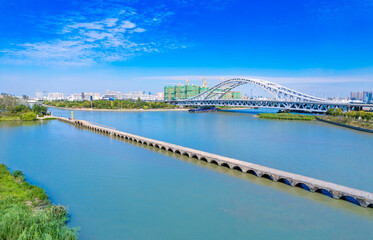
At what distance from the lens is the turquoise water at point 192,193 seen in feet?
22.4

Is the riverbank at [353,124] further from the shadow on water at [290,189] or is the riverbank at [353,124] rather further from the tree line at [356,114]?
the shadow on water at [290,189]

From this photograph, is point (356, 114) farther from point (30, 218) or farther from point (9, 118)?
point (9, 118)

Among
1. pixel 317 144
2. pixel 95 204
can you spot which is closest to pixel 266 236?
pixel 95 204

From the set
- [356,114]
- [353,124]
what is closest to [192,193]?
[353,124]

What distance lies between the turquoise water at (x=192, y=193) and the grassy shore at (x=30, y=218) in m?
0.73

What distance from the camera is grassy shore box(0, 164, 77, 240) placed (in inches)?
201

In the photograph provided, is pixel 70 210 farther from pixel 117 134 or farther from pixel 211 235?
pixel 117 134

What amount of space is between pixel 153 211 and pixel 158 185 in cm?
217

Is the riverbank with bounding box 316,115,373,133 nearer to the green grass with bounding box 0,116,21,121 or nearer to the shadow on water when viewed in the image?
the shadow on water

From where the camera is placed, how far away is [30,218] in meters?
5.60

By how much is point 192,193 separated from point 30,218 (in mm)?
5483

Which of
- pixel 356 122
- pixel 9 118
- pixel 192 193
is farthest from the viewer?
pixel 9 118

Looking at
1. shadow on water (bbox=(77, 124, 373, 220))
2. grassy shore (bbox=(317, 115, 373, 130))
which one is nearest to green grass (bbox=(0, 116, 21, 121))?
shadow on water (bbox=(77, 124, 373, 220))

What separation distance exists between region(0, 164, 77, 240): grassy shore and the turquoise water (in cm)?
73
